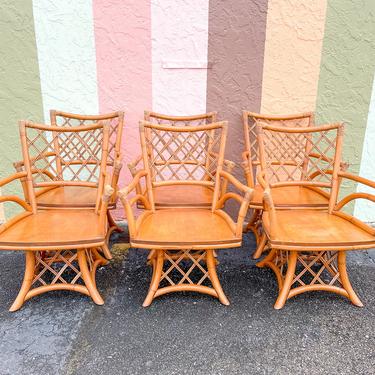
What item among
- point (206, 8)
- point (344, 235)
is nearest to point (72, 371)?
point (344, 235)

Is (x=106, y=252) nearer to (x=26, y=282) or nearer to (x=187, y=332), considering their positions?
(x=26, y=282)

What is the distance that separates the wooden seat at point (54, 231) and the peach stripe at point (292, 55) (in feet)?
5.40

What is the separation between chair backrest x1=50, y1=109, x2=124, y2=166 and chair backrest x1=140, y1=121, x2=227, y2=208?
260mm

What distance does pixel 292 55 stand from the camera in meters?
2.65

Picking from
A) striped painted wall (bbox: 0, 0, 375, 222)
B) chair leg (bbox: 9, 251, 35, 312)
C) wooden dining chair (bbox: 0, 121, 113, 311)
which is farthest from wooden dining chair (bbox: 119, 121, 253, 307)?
chair leg (bbox: 9, 251, 35, 312)

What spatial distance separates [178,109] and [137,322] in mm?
1634

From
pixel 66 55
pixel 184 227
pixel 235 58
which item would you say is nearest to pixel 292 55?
pixel 235 58

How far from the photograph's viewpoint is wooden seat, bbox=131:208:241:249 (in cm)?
181

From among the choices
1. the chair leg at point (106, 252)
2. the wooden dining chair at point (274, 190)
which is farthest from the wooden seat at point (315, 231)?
the chair leg at point (106, 252)

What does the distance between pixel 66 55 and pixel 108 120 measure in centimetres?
64

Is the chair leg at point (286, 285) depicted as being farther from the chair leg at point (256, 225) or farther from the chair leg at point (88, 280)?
the chair leg at point (88, 280)

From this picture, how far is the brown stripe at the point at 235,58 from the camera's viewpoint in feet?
8.41

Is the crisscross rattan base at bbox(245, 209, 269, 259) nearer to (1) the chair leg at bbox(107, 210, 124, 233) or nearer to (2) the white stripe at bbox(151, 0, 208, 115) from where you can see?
(2) the white stripe at bbox(151, 0, 208, 115)

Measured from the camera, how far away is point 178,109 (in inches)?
109
